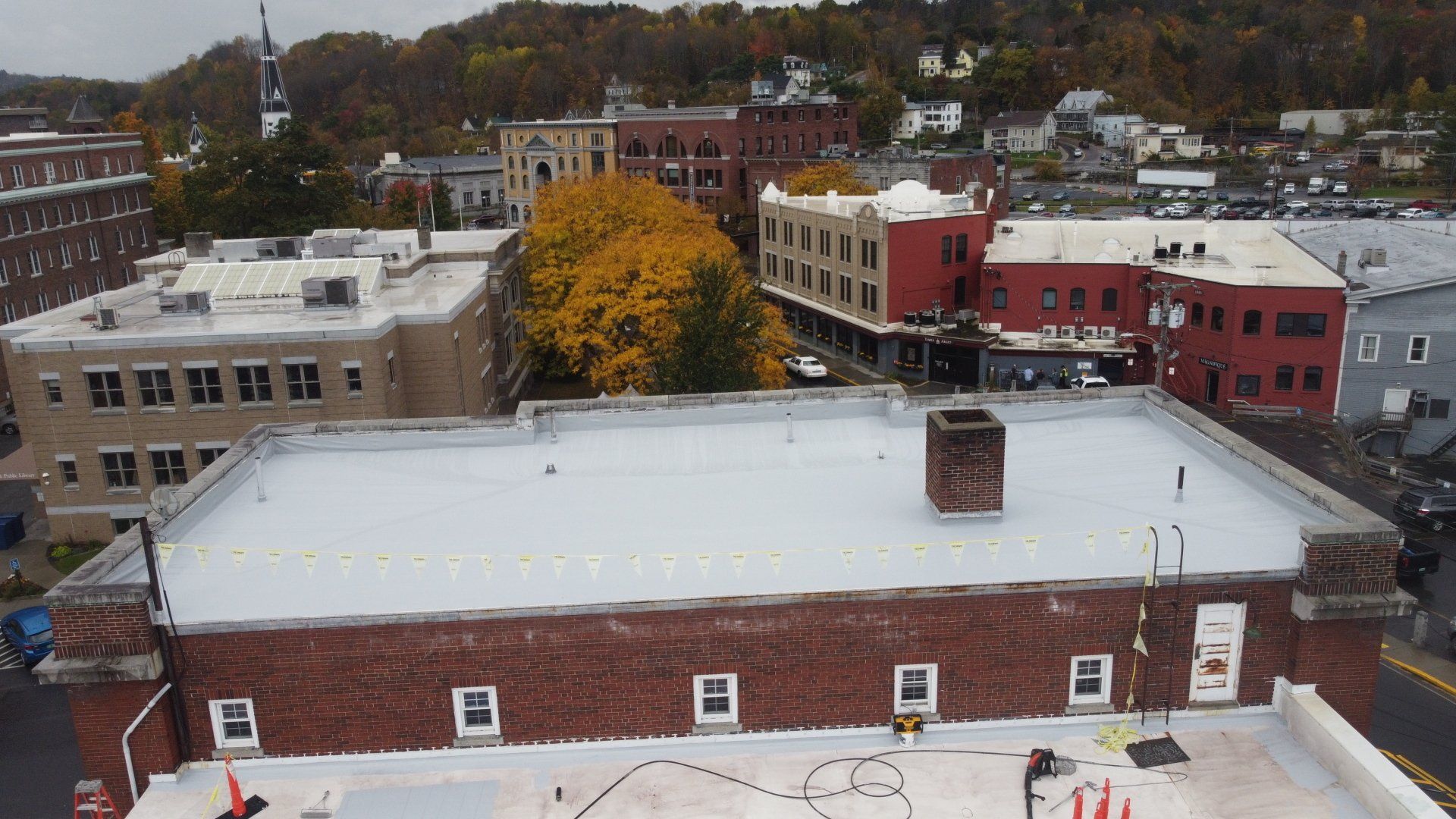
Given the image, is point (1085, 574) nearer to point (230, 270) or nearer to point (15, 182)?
point (230, 270)

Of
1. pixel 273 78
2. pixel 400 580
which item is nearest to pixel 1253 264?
pixel 400 580

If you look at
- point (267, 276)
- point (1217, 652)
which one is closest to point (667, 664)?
point (1217, 652)

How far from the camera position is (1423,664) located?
2991 centimetres

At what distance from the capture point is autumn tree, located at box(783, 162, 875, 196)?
82688 mm

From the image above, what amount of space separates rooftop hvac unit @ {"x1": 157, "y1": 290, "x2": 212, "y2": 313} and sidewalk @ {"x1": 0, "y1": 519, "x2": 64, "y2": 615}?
10.2 metres

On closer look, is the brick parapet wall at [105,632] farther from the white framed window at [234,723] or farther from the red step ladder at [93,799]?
the red step ladder at [93,799]

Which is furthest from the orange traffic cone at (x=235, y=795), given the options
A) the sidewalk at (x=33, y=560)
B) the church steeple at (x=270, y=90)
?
the church steeple at (x=270, y=90)

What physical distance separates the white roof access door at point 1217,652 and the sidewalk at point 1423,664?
15.8 metres

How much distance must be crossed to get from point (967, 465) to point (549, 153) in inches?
4400

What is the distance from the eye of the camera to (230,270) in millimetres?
42500

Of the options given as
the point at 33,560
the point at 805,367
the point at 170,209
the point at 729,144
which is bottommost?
the point at 33,560

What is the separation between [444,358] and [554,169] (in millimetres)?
87354

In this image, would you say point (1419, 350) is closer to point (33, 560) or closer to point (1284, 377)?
point (1284, 377)

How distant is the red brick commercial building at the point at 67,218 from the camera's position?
6271cm
